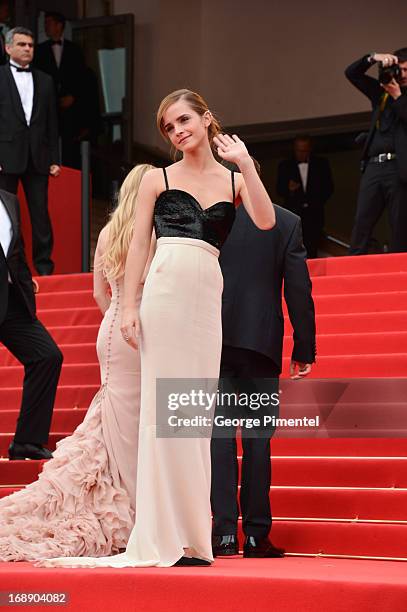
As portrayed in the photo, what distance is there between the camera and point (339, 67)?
14562 mm

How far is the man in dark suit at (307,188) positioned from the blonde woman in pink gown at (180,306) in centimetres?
813

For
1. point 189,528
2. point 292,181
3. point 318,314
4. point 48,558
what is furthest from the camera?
point 292,181

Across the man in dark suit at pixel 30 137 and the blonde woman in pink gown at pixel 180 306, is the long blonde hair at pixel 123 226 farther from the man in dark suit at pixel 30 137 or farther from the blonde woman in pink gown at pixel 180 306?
the man in dark suit at pixel 30 137

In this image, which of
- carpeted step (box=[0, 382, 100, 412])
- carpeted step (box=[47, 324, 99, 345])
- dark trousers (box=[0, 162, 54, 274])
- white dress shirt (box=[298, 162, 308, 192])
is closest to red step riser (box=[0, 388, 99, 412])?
carpeted step (box=[0, 382, 100, 412])

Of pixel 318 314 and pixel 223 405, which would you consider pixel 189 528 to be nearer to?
pixel 223 405

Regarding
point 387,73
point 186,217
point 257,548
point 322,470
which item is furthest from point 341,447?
point 387,73

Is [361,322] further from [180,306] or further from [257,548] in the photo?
[180,306]

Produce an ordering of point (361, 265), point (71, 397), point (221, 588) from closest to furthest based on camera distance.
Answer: point (221, 588), point (71, 397), point (361, 265)

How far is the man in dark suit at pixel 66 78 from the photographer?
1221 centimetres

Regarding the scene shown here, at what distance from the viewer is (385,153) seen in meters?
8.89

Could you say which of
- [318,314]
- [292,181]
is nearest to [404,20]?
[292,181]

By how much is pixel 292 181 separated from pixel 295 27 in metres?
3.15

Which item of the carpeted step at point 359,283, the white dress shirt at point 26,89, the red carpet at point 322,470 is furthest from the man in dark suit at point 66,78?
the carpeted step at point 359,283

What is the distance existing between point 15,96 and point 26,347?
3.51 metres
